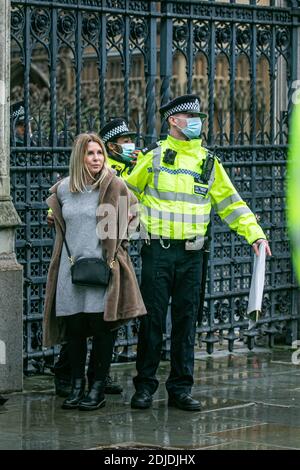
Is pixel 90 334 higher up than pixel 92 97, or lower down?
lower down

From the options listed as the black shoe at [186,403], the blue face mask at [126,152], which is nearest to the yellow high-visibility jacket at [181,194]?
the blue face mask at [126,152]

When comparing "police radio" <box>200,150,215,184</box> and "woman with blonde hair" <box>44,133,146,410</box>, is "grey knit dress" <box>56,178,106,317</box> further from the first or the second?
"police radio" <box>200,150,215,184</box>

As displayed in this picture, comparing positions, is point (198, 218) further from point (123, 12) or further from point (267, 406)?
point (123, 12)

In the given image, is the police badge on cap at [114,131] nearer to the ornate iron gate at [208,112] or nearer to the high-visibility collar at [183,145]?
the ornate iron gate at [208,112]

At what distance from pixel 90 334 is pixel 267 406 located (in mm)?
1474

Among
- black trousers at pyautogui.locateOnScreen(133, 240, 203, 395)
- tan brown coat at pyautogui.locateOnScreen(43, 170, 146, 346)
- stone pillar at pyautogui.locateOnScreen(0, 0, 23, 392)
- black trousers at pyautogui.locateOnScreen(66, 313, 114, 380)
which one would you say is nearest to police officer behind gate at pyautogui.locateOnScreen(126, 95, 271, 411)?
black trousers at pyautogui.locateOnScreen(133, 240, 203, 395)

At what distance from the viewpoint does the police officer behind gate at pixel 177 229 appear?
10.0 m

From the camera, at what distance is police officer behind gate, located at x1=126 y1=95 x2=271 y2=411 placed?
1004 centimetres

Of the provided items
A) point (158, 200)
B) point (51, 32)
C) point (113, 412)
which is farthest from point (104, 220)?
point (51, 32)

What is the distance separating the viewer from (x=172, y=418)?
9773mm

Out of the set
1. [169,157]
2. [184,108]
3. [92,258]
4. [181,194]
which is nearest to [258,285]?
[181,194]

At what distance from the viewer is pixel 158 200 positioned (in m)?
10.1

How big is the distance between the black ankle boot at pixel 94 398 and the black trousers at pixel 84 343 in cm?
6

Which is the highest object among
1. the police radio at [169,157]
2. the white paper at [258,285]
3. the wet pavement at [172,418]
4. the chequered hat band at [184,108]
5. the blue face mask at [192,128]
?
the chequered hat band at [184,108]
